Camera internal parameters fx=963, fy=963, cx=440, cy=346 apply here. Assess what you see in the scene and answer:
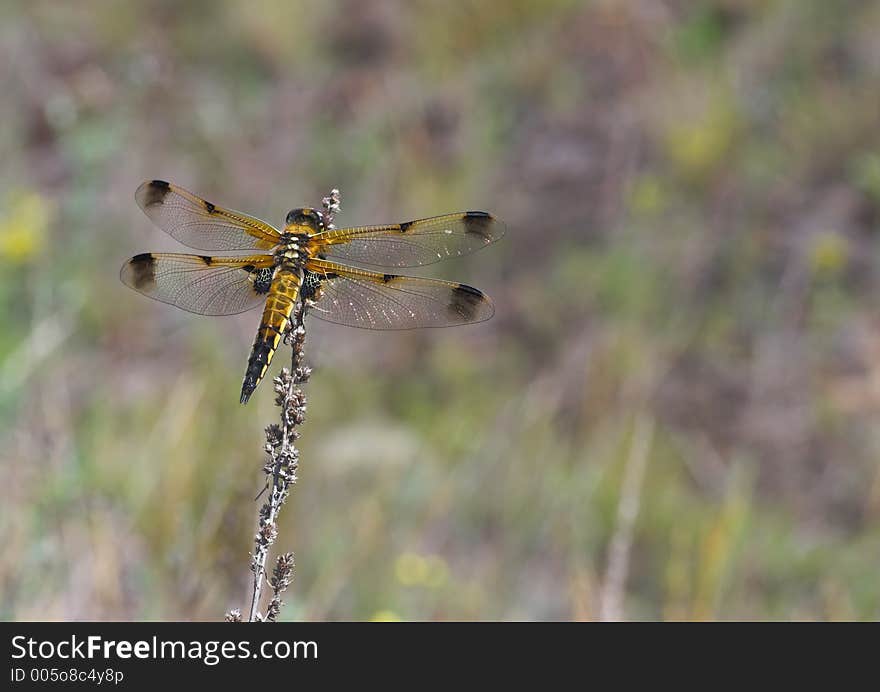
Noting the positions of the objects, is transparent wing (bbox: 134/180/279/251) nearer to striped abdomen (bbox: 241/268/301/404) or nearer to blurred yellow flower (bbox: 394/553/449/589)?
striped abdomen (bbox: 241/268/301/404)

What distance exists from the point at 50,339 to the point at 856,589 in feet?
9.40

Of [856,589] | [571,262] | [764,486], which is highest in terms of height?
[571,262]

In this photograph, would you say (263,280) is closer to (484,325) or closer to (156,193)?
(156,193)

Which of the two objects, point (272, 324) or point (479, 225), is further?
point (479, 225)

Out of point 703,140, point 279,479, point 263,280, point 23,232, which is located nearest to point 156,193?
point 263,280

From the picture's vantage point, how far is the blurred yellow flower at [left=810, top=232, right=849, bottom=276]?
4.43 m

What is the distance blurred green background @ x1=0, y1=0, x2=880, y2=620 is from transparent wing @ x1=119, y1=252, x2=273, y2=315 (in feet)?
0.66

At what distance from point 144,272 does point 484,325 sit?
315 cm

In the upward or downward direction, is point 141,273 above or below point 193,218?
below

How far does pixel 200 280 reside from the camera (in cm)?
205

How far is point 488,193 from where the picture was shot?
5.61m

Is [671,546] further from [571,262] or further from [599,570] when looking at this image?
[571,262]

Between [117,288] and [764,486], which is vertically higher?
[117,288]
